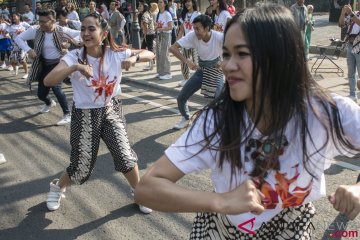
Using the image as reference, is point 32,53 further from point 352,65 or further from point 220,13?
point 352,65

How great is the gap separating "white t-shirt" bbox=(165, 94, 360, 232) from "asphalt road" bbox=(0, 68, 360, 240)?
6.44 ft

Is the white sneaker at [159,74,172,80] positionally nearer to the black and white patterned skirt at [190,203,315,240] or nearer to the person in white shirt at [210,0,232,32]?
the person in white shirt at [210,0,232,32]

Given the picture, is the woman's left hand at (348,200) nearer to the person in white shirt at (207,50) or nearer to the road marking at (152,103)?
the person in white shirt at (207,50)

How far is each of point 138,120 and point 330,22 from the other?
15.5 metres

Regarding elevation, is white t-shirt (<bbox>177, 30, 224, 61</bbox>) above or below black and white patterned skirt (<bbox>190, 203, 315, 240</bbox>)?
above

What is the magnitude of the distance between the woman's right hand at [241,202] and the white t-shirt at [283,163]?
220 millimetres

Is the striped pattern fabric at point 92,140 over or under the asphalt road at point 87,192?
over

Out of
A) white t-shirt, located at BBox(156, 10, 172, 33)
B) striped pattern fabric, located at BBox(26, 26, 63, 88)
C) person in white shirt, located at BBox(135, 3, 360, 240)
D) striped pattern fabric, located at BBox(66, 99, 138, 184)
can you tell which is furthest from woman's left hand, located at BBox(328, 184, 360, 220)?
white t-shirt, located at BBox(156, 10, 172, 33)

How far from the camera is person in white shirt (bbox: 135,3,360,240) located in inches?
55.2

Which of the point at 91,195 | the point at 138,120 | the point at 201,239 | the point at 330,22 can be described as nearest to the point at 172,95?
the point at 138,120

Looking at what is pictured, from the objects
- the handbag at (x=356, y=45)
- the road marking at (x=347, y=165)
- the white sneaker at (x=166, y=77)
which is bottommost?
the white sneaker at (x=166, y=77)

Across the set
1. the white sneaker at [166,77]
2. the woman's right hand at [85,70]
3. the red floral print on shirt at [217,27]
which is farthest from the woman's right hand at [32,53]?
the white sneaker at [166,77]

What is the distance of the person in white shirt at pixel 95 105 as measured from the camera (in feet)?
11.9

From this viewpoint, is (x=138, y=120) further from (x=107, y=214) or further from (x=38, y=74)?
(x=107, y=214)
